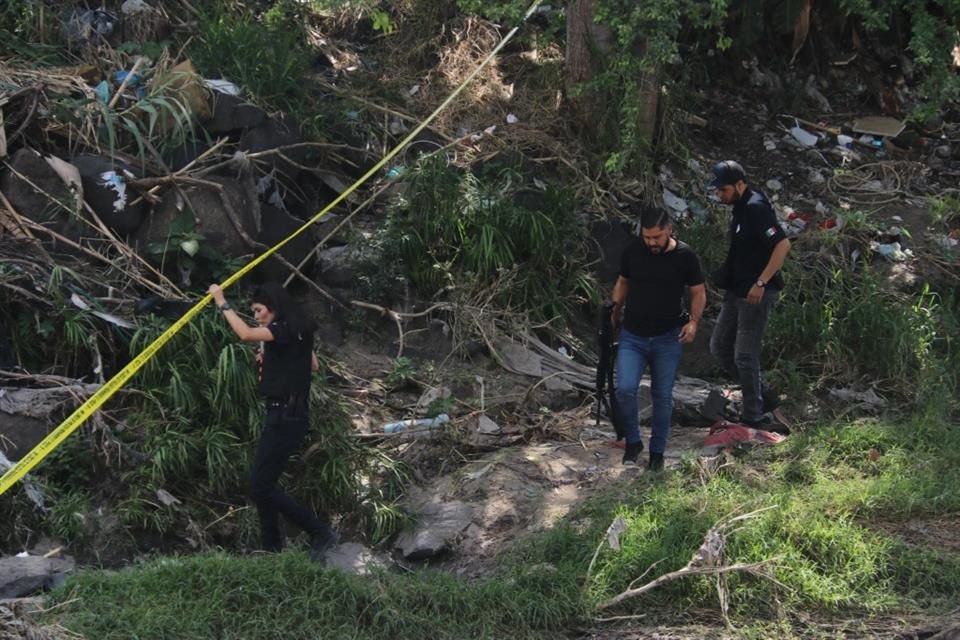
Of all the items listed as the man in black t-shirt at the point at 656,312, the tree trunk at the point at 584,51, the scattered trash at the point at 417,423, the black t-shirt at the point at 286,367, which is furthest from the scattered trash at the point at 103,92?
the man in black t-shirt at the point at 656,312

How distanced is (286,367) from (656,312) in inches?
80.2

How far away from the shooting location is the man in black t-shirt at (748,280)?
729 cm

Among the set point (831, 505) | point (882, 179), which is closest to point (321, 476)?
point (831, 505)

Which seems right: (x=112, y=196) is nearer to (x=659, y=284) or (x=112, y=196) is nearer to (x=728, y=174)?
(x=659, y=284)

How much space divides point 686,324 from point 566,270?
2622 millimetres

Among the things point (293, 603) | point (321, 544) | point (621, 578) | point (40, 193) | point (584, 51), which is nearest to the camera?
point (293, 603)

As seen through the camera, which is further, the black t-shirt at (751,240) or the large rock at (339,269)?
the large rock at (339,269)

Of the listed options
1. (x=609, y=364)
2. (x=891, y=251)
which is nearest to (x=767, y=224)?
(x=609, y=364)

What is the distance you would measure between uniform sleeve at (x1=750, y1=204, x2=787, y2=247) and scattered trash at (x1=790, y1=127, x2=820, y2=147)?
196 inches

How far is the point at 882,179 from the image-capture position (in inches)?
453

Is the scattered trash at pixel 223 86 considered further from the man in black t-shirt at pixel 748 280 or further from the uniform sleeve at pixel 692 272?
the uniform sleeve at pixel 692 272

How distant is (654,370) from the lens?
277 inches

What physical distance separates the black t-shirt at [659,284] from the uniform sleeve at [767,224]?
651mm

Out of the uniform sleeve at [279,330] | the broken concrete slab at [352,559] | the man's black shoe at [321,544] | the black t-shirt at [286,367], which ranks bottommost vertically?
the broken concrete slab at [352,559]
